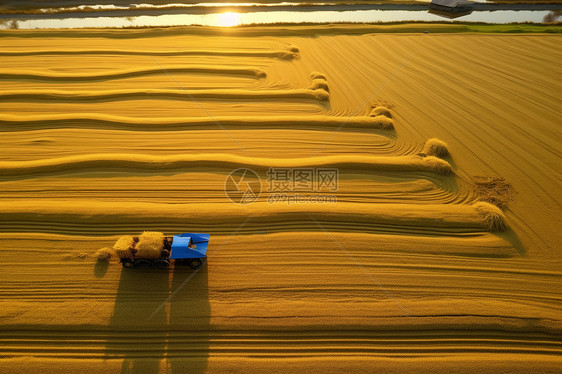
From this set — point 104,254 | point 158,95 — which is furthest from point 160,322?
point 158,95

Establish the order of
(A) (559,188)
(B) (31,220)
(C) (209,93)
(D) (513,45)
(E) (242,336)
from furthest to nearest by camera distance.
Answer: (D) (513,45) → (C) (209,93) → (A) (559,188) → (B) (31,220) → (E) (242,336)

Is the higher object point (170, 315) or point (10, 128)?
point (10, 128)

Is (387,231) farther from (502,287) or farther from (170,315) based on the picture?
(170,315)

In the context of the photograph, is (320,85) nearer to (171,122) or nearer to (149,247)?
(171,122)

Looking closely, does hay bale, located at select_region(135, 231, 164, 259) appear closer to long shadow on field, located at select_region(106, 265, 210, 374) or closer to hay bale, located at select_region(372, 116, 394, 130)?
long shadow on field, located at select_region(106, 265, 210, 374)

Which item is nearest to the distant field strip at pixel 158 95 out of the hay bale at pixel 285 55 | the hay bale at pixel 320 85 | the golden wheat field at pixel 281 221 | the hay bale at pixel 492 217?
the golden wheat field at pixel 281 221

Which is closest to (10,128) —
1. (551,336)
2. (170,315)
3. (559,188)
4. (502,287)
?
(170,315)
